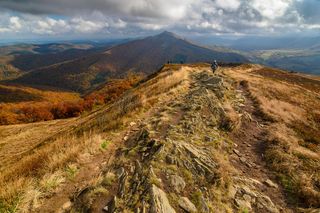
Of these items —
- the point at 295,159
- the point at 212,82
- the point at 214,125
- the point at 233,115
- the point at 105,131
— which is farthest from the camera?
the point at 212,82

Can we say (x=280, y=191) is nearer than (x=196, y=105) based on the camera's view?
Yes

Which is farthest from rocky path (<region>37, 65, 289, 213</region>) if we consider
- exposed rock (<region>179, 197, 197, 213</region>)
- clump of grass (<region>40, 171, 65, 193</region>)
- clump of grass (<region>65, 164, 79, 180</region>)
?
clump of grass (<region>40, 171, 65, 193</region>)

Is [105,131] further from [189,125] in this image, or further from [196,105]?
[196,105]

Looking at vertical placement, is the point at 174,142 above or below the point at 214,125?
above

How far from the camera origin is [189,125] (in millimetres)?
12773

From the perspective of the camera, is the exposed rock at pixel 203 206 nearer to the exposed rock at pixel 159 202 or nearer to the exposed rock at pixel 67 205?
the exposed rock at pixel 159 202

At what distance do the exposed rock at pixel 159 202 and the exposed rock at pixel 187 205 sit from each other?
1.43ft

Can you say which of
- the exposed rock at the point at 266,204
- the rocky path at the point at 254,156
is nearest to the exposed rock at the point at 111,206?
the rocky path at the point at 254,156

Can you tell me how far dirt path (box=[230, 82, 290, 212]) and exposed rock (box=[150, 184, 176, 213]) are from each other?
471cm

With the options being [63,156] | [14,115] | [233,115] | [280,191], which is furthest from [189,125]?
[14,115]

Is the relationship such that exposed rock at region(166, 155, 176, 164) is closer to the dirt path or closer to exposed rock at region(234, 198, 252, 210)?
exposed rock at region(234, 198, 252, 210)

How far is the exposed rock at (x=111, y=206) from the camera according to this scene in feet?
20.6

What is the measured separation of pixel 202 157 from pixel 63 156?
6204 mm

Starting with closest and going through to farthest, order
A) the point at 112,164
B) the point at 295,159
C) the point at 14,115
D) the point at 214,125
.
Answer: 1. the point at 112,164
2. the point at 295,159
3. the point at 214,125
4. the point at 14,115
